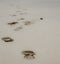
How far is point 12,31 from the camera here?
155cm

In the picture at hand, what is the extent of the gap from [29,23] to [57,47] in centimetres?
55

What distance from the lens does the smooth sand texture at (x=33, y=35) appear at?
1.18m

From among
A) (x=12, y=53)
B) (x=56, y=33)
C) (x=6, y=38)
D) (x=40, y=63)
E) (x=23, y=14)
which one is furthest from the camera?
(x=23, y=14)

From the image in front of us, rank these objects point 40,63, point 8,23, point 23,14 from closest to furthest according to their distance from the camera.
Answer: point 40,63 < point 8,23 < point 23,14

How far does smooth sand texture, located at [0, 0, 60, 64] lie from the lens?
1.18 m

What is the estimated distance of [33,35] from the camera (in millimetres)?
1512

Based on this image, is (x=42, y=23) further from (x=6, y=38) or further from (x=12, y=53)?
(x=12, y=53)

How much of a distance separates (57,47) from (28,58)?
0.27 m

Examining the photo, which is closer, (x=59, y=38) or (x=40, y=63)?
(x=40, y=63)

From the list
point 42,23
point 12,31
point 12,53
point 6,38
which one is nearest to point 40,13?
point 42,23

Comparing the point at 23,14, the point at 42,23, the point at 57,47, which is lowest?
the point at 57,47

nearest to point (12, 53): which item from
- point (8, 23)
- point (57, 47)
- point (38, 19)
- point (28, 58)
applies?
point (28, 58)

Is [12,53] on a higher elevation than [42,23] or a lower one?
lower

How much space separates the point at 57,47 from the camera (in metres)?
1.32
